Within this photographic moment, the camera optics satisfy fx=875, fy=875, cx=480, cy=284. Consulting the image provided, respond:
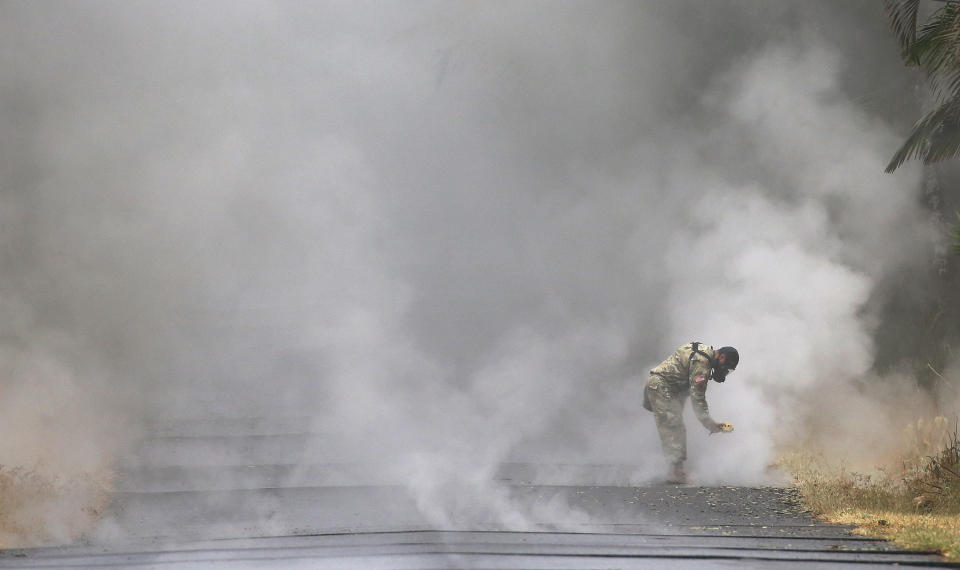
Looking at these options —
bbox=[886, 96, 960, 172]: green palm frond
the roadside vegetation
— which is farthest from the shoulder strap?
bbox=[886, 96, 960, 172]: green palm frond

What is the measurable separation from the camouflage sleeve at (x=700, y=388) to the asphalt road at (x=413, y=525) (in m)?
0.68

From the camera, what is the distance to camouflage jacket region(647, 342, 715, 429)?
297 inches

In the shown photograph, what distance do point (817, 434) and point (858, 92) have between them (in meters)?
5.05

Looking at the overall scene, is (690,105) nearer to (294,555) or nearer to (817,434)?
(817,434)

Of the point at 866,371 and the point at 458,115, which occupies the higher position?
the point at 458,115

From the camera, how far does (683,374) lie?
7777mm

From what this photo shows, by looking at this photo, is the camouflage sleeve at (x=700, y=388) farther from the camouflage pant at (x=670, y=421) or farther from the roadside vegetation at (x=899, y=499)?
the roadside vegetation at (x=899, y=499)

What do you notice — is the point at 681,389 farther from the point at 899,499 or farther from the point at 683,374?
the point at 899,499

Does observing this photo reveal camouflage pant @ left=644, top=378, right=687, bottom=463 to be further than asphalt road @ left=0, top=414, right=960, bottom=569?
Yes

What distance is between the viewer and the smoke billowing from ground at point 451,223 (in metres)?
9.69

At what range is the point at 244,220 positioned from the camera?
11992 millimetres

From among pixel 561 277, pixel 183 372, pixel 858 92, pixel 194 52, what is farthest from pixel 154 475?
pixel 858 92

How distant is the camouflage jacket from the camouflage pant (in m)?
0.03

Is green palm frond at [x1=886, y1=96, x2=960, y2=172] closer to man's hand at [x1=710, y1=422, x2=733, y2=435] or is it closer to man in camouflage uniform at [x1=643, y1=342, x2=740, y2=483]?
man in camouflage uniform at [x1=643, y1=342, x2=740, y2=483]
